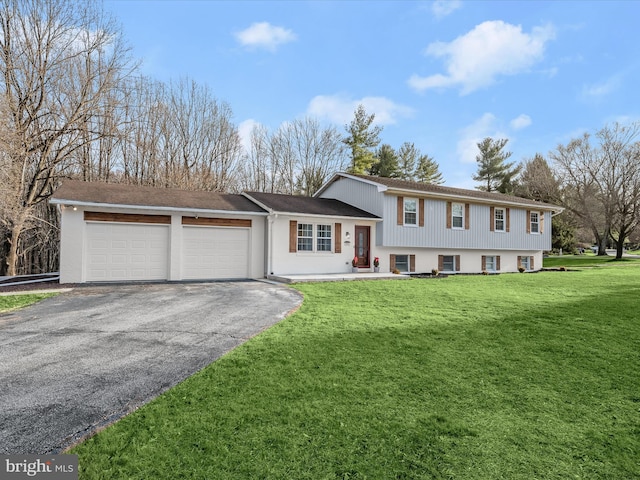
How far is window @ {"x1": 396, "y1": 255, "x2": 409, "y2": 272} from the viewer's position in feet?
56.2

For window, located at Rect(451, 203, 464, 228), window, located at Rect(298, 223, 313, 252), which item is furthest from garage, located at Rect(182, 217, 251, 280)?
window, located at Rect(451, 203, 464, 228)

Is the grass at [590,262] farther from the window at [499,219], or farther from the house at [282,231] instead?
the window at [499,219]

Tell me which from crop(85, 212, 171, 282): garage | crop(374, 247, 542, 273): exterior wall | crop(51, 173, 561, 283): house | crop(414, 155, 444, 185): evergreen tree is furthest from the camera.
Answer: crop(414, 155, 444, 185): evergreen tree

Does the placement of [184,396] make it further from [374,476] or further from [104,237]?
[104,237]

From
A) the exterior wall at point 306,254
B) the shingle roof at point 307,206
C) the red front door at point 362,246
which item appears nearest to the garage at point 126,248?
the exterior wall at point 306,254

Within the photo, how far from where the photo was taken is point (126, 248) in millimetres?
12461

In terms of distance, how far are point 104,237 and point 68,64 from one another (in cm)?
1060

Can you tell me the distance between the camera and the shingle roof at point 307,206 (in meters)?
14.9

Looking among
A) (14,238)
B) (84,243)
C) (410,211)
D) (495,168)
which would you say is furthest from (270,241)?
(495,168)

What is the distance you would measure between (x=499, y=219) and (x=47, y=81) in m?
23.1

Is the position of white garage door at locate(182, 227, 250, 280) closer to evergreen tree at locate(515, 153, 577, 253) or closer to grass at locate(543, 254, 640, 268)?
grass at locate(543, 254, 640, 268)

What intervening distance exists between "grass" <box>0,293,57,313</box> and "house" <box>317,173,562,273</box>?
12199 millimetres

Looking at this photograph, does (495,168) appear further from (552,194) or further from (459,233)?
(459,233)

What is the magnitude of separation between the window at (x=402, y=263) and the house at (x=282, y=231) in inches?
2.1
